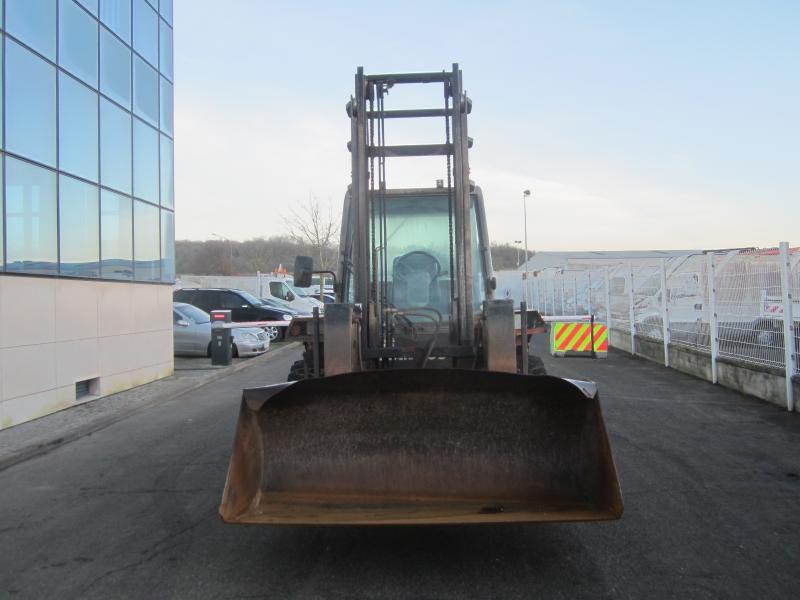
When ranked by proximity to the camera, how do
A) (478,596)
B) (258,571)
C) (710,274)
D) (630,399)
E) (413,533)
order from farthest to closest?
1. (710,274)
2. (630,399)
3. (413,533)
4. (258,571)
5. (478,596)

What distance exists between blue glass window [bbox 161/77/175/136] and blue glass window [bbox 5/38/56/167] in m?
3.77

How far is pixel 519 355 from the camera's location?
19.3 ft

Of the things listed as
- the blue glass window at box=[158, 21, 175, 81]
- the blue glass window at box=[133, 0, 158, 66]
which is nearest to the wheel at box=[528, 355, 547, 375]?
the blue glass window at box=[133, 0, 158, 66]

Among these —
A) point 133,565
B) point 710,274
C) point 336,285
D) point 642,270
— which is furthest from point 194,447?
point 642,270

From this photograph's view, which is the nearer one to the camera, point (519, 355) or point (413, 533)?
point (413, 533)

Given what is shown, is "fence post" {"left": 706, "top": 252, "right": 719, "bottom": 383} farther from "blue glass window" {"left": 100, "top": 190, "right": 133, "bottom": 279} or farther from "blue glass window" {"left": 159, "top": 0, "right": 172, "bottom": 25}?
"blue glass window" {"left": 159, "top": 0, "right": 172, "bottom": 25}

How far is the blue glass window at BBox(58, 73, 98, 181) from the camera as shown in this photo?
390 inches

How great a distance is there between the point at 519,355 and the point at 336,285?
76.1 inches

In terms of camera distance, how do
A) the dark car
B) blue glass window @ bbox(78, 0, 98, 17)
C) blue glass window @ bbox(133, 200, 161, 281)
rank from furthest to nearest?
the dark car → blue glass window @ bbox(133, 200, 161, 281) → blue glass window @ bbox(78, 0, 98, 17)

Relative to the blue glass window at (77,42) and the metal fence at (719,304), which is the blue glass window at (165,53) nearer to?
the blue glass window at (77,42)

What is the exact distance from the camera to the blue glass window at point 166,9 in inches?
532

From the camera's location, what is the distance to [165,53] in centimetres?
1367

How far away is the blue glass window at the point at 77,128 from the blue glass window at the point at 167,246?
8.73 ft

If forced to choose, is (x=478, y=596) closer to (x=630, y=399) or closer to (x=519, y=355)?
(x=519, y=355)
